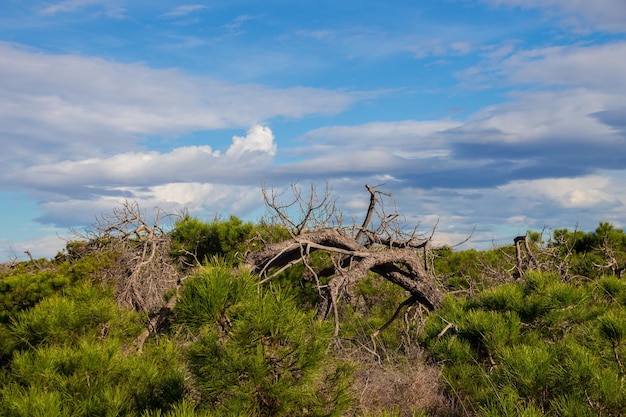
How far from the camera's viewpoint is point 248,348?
13.2 feet

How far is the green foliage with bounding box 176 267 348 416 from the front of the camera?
3.97 m

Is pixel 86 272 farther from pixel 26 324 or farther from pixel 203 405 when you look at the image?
pixel 203 405

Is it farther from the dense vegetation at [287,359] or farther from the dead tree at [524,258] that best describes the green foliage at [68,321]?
the dead tree at [524,258]

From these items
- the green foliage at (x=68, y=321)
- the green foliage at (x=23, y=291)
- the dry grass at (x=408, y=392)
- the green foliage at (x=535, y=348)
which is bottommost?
the dry grass at (x=408, y=392)

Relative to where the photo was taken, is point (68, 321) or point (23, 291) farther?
point (23, 291)

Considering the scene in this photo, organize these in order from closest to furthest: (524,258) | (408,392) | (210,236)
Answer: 1. (408,392)
2. (524,258)
3. (210,236)

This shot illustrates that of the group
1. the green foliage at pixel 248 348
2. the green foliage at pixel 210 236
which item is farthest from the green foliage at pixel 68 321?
the green foliage at pixel 210 236

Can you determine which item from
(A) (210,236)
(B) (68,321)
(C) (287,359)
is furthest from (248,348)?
(A) (210,236)

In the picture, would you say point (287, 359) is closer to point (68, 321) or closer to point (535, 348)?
point (68, 321)

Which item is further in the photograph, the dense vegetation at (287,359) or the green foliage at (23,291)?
the green foliage at (23,291)

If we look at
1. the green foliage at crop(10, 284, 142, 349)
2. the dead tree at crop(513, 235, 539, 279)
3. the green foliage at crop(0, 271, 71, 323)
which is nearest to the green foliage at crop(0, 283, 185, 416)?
the green foliage at crop(10, 284, 142, 349)

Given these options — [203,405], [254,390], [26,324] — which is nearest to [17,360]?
[26,324]

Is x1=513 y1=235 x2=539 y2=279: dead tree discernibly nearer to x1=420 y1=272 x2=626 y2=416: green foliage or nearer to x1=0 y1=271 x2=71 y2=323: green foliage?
x1=420 y1=272 x2=626 y2=416: green foliage

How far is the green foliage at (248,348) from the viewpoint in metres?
3.97
